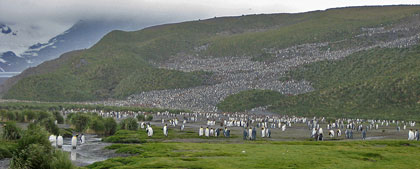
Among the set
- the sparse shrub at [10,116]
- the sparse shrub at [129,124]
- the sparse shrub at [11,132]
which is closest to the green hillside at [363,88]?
the sparse shrub at [129,124]

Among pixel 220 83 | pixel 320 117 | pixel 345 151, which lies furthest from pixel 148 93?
pixel 345 151

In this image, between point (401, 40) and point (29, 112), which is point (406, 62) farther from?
point (29, 112)

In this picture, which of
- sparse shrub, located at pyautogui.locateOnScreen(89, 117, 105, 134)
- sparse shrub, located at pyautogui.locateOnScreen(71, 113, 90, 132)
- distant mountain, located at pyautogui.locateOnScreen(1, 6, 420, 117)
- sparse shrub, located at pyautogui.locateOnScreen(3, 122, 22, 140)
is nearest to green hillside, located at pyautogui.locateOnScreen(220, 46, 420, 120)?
distant mountain, located at pyautogui.locateOnScreen(1, 6, 420, 117)

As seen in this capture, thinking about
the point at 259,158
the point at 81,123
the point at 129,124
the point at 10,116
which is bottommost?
the point at 259,158

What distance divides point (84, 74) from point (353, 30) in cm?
11519

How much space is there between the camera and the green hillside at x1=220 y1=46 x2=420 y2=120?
102250mm

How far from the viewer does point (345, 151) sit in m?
33.7

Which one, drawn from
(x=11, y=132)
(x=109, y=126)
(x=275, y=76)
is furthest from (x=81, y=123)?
(x=275, y=76)

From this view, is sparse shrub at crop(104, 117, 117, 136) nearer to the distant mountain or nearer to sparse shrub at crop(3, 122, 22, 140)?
sparse shrub at crop(3, 122, 22, 140)

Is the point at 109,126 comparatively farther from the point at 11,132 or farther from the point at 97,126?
the point at 11,132

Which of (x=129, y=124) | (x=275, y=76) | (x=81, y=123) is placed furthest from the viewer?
(x=275, y=76)

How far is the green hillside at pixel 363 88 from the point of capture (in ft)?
335

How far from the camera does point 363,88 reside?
113 m

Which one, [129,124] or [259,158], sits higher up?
[129,124]
